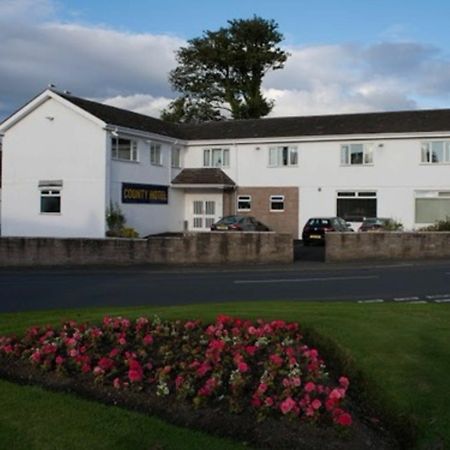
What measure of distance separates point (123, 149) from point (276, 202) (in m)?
9.54

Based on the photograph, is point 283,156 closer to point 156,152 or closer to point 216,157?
point 216,157

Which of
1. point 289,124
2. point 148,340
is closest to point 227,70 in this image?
point 289,124

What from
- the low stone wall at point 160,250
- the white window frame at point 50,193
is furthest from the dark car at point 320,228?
the white window frame at point 50,193

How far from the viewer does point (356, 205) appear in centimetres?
3747

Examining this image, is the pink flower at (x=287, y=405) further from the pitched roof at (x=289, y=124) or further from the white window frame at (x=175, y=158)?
the white window frame at (x=175, y=158)

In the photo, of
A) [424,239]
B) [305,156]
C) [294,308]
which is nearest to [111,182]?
[305,156]

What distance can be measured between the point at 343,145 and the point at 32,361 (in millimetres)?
32840

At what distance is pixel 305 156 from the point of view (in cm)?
3853

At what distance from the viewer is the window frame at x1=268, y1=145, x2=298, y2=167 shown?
127 feet

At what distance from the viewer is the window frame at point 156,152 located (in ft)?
124

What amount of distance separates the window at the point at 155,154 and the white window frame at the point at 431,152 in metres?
14.6

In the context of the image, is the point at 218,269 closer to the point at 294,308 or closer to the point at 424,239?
the point at 424,239

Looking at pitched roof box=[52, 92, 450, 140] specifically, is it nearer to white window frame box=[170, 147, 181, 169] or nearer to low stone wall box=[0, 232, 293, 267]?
white window frame box=[170, 147, 181, 169]

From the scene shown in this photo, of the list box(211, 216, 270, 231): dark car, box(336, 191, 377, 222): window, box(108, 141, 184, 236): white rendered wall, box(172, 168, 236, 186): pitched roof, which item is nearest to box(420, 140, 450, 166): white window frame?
box(336, 191, 377, 222): window
